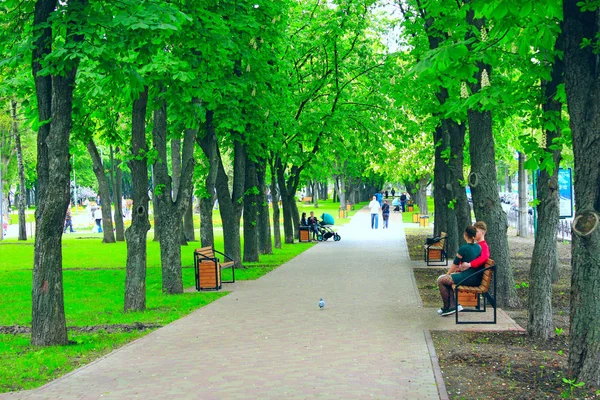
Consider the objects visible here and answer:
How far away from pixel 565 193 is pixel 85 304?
13118 mm

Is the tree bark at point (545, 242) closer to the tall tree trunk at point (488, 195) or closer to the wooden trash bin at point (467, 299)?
the wooden trash bin at point (467, 299)

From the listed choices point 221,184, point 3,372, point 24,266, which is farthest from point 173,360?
point 24,266

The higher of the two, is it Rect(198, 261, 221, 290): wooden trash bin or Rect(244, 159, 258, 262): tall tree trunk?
Rect(244, 159, 258, 262): tall tree trunk

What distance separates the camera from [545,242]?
1131 centimetres

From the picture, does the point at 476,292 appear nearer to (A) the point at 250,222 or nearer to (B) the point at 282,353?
(B) the point at 282,353

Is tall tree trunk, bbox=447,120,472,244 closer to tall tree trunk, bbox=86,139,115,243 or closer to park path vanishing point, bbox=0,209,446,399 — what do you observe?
park path vanishing point, bbox=0,209,446,399

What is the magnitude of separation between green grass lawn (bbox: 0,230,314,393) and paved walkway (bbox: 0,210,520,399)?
1.46ft

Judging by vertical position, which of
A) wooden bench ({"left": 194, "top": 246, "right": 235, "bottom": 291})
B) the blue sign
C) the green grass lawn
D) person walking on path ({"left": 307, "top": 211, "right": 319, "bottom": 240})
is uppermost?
the blue sign

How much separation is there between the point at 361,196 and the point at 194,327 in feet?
338

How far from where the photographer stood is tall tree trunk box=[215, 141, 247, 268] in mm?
22953

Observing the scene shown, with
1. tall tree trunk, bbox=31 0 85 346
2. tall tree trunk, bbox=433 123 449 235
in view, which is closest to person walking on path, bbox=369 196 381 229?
tall tree trunk, bbox=433 123 449 235

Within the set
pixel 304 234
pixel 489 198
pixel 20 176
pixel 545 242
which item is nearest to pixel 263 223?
pixel 304 234

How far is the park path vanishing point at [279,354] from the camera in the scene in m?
8.12

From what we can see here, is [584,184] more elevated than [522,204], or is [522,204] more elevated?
[584,184]
